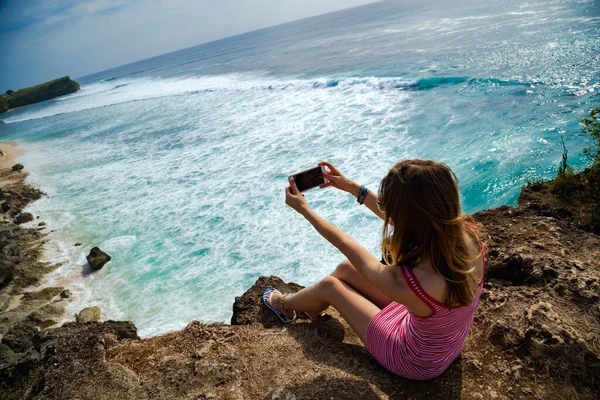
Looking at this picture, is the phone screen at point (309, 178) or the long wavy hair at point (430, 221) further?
the phone screen at point (309, 178)

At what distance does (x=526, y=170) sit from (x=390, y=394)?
8.13 metres

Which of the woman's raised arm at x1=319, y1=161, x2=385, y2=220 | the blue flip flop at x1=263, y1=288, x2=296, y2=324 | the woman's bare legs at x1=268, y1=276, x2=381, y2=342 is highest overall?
the woman's raised arm at x1=319, y1=161, x2=385, y2=220

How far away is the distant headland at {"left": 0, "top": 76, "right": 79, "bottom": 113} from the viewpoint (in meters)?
66.9

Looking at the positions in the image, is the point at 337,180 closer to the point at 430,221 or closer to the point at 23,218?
the point at 430,221

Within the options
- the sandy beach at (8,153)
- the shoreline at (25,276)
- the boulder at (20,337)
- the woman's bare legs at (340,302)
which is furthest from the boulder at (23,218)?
the woman's bare legs at (340,302)

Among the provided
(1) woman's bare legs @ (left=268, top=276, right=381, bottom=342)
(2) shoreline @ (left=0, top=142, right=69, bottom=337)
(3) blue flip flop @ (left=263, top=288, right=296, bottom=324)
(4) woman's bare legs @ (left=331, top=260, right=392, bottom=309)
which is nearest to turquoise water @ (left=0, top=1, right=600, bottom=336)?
(2) shoreline @ (left=0, top=142, right=69, bottom=337)

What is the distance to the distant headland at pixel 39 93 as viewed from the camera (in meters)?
66.9

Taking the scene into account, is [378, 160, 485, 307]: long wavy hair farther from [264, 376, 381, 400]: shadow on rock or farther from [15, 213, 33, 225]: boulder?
[15, 213, 33, 225]: boulder

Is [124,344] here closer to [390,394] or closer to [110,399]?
[110,399]

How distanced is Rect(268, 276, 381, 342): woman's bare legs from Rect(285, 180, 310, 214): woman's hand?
A: 0.74m

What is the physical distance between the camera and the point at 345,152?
12000 millimetres

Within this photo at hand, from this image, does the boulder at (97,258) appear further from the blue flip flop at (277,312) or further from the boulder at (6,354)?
the blue flip flop at (277,312)

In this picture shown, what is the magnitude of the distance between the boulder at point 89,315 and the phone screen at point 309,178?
5.82 metres

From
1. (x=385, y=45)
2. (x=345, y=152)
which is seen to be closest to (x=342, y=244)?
(x=345, y=152)
